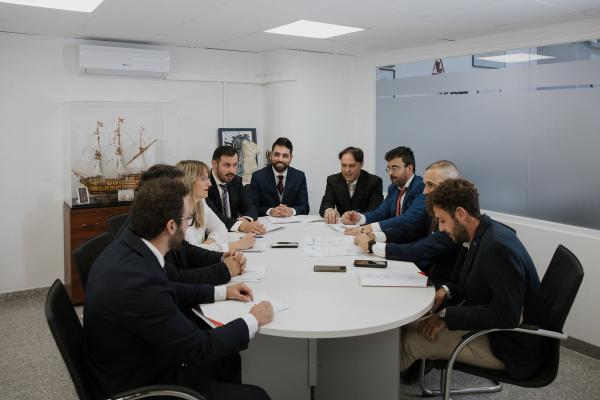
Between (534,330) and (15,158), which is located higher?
(15,158)

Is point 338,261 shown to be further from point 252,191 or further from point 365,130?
point 365,130

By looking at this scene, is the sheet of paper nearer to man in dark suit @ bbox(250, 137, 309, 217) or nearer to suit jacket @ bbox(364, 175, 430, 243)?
suit jacket @ bbox(364, 175, 430, 243)

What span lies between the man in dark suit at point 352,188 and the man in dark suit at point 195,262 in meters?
2.05

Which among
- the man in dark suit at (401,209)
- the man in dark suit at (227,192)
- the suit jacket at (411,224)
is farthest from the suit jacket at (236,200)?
the suit jacket at (411,224)

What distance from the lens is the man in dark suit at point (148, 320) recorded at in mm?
1702

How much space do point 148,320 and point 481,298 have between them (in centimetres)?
149

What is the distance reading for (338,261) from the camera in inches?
118

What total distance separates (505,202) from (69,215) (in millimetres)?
3889

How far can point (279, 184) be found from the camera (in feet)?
16.5

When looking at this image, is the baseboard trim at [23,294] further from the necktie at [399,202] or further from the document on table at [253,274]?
the necktie at [399,202]

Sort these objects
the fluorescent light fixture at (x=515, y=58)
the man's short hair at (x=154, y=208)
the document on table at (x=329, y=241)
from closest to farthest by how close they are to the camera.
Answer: the man's short hair at (x=154, y=208) < the document on table at (x=329, y=241) < the fluorescent light fixture at (x=515, y=58)

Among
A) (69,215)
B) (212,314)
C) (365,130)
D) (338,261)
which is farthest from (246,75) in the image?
(212,314)

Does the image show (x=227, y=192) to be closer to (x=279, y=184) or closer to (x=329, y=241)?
(x=279, y=184)

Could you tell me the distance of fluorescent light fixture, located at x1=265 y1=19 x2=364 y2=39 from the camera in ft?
14.5
